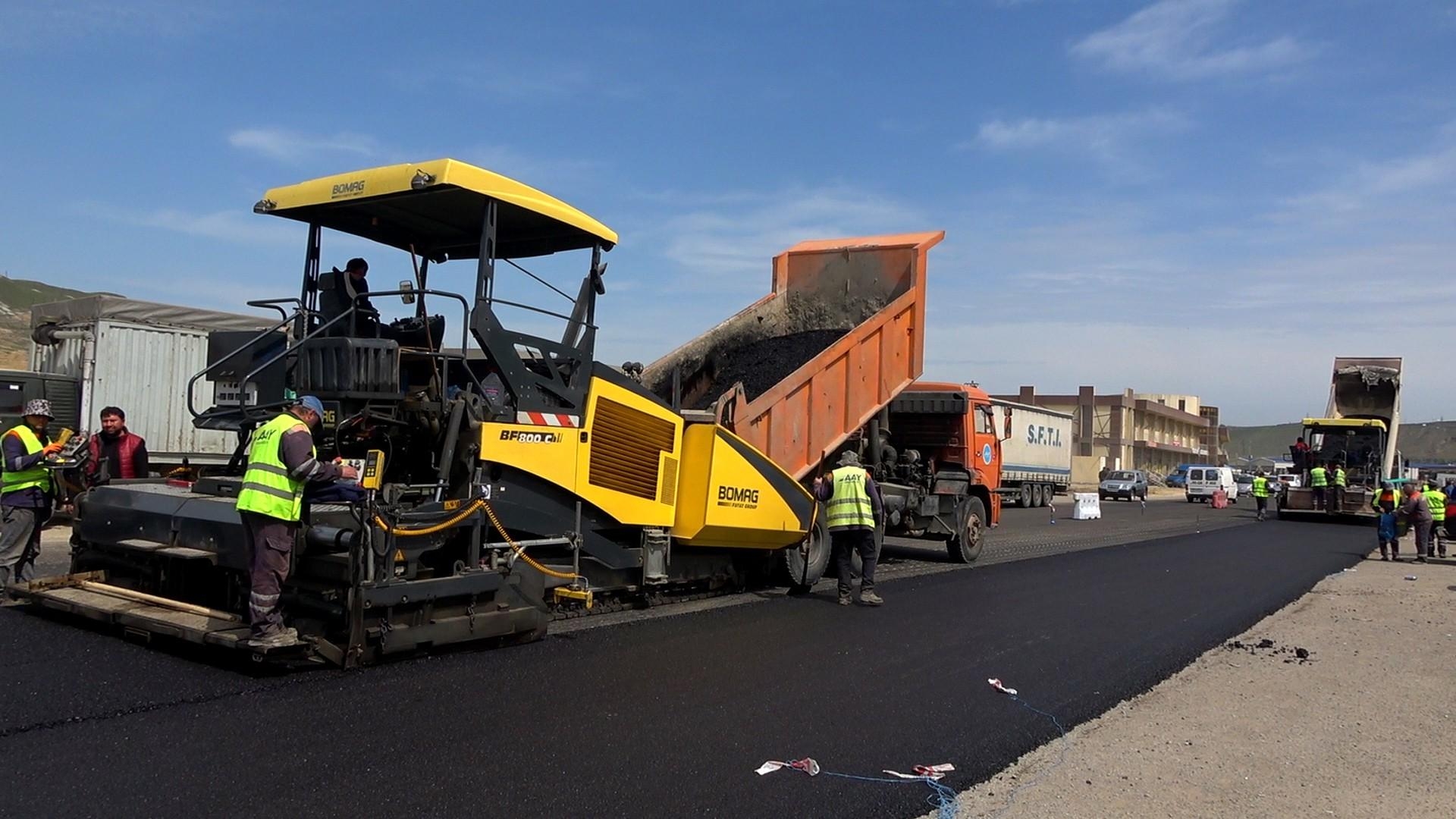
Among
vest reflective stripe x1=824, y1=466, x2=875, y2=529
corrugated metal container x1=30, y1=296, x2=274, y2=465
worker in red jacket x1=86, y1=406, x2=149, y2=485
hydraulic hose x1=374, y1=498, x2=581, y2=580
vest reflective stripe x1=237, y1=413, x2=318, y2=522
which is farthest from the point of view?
corrugated metal container x1=30, y1=296, x2=274, y2=465

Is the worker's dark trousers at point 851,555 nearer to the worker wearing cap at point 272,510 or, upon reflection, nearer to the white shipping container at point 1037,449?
the worker wearing cap at point 272,510

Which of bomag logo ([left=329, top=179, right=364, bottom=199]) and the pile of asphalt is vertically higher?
bomag logo ([left=329, top=179, right=364, bottom=199])

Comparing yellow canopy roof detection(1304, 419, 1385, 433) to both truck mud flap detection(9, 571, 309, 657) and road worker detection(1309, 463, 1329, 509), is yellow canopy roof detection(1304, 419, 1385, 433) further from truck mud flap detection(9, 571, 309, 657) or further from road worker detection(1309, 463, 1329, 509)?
truck mud flap detection(9, 571, 309, 657)

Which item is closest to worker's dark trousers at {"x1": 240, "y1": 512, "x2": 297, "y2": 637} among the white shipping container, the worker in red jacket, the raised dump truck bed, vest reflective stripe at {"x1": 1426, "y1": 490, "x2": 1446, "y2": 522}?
the worker in red jacket

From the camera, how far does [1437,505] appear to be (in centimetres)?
1673

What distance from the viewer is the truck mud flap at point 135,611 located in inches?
203

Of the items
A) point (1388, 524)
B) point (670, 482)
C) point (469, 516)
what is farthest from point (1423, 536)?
point (469, 516)

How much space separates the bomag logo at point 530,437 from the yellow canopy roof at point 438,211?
3.83ft

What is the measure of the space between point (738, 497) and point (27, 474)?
4.99 meters

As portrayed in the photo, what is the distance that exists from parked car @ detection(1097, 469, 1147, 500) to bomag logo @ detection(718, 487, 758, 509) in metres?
33.7

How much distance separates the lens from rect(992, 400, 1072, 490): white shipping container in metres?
29.6

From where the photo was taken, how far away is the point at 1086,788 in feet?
13.9

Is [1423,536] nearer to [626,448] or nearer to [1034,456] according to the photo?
[626,448]

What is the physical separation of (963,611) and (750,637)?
2.44 meters
